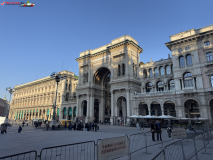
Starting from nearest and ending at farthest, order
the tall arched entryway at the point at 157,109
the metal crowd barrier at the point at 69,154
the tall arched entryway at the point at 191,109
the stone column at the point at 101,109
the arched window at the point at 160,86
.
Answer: the metal crowd barrier at the point at 69,154 → the tall arched entryway at the point at 191,109 → the tall arched entryway at the point at 157,109 → the arched window at the point at 160,86 → the stone column at the point at 101,109

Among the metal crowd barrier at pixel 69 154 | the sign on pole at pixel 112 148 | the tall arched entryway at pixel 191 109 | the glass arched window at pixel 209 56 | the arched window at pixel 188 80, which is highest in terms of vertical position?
the glass arched window at pixel 209 56

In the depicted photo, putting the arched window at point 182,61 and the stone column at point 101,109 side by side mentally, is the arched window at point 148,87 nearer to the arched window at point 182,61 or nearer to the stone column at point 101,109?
the stone column at point 101,109

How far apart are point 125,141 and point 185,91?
92.3ft

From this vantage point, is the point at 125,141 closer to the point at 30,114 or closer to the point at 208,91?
the point at 208,91

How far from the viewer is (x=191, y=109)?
33.3 meters

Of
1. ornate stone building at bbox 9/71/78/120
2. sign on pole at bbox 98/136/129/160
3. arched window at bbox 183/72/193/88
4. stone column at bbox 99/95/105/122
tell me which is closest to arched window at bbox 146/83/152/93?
stone column at bbox 99/95/105/122

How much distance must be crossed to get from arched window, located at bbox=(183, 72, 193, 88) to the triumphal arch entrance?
11863 millimetres

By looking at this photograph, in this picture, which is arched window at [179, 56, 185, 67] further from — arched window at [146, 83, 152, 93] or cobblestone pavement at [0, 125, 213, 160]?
cobblestone pavement at [0, 125, 213, 160]

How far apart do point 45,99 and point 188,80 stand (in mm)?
64991

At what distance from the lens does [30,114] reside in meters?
81.4

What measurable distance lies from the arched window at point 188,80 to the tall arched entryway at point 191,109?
11.3 ft

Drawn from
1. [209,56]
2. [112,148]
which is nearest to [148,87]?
[209,56]

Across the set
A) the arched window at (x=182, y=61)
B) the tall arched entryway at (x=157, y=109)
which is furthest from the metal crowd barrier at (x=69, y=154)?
the tall arched entryway at (x=157, y=109)

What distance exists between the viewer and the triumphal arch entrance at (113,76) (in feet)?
126
